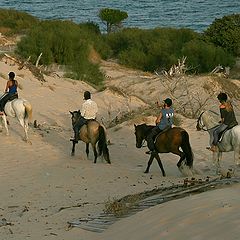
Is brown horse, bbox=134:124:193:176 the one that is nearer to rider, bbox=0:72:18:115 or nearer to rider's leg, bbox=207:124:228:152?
rider's leg, bbox=207:124:228:152

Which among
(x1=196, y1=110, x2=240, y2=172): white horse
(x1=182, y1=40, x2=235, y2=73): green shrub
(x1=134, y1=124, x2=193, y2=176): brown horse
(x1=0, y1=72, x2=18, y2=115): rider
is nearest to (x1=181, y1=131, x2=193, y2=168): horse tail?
(x1=134, y1=124, x2=193, y2=176): brown horse

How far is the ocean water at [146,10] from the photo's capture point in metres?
73.7

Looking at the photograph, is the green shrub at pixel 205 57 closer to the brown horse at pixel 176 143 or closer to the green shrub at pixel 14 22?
the green shrub at pixel 14 22

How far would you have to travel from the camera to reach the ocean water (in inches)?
2901

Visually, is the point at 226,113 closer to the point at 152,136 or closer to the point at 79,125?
the point at 152,136

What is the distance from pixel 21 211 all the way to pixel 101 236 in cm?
313

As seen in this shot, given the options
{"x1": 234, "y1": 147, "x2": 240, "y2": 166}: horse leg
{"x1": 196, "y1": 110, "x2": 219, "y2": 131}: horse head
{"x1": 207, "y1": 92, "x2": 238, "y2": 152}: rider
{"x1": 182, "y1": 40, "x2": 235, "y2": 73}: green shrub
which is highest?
{"x1": 207, "y1": 92, "x2": 238, "y2": 152}: rider

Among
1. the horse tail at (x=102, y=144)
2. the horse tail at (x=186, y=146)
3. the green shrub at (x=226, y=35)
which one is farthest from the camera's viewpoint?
the green shrub at (x=226, y=35)

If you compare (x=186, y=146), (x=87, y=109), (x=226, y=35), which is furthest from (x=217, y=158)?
(x=226, y=35)

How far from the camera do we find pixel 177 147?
15234mm

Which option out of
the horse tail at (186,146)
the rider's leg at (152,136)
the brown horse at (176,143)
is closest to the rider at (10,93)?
the rider's leg at (152,136)

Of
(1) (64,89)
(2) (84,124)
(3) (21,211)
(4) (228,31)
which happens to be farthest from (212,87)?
(3) (21,211)

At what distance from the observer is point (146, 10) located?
88.6 m

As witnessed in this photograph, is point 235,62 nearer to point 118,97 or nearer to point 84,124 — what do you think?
point 118,97
